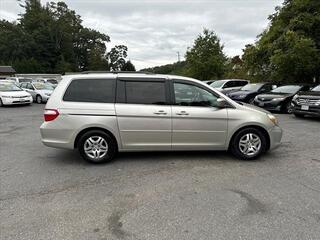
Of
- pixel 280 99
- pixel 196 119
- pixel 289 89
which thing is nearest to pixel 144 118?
pixel 196 119

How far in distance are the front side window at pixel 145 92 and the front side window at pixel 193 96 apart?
0.29m

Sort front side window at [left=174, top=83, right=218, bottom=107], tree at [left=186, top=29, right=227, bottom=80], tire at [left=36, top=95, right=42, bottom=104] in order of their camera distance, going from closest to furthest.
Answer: front side window at [left=174, top=83, right=218, bottom=107]
tire at [left=36, top=95, right=42, bottom=104]
tree at [left=186, top=29, right=227, bottom=80]

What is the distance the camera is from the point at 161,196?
4109 millimetres

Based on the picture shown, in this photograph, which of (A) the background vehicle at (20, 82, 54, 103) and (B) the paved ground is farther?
(A) the background vehicle at (20, 82, 54, 103)

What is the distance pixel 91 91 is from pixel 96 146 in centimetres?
105

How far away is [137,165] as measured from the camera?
5.49m

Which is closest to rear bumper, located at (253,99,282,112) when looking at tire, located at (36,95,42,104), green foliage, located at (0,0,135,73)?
tire, located at (36,95,42,104)

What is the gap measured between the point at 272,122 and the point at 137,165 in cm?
279

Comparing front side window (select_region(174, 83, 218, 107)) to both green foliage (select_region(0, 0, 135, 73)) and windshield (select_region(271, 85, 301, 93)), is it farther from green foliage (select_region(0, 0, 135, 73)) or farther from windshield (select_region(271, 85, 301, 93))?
green foliage (select_region(0, 0, 135, 73))

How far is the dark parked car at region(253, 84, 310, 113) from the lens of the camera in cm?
1344

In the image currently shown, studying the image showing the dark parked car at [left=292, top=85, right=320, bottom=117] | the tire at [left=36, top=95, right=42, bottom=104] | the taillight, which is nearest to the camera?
the taillight

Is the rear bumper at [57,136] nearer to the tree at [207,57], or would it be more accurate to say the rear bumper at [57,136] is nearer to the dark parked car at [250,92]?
the dark parked car at [250,92]

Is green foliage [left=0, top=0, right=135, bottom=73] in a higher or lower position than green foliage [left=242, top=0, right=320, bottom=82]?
higher

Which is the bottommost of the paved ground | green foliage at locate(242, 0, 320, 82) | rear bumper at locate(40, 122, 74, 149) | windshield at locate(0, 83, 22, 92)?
the paved ground
